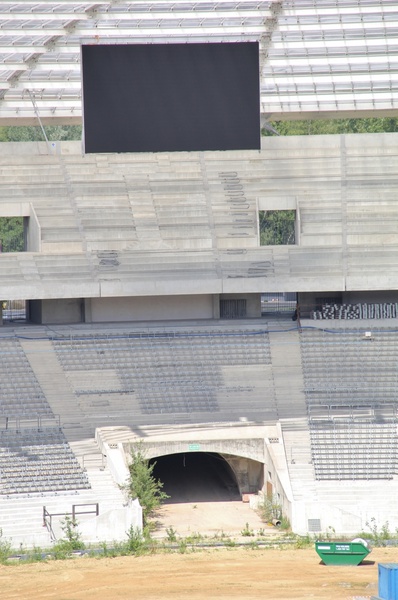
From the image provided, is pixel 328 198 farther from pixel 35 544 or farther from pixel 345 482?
pixel 35 544

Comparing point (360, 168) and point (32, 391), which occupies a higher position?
point (360, 168)

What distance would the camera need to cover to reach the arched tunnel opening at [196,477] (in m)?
34.7

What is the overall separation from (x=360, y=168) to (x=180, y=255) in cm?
670

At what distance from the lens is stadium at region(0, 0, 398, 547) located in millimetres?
35031

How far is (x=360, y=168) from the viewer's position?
4119cm

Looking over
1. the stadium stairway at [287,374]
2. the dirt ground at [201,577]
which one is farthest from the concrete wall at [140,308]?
the dirt ground at [201,577]

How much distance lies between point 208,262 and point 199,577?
49.8ft

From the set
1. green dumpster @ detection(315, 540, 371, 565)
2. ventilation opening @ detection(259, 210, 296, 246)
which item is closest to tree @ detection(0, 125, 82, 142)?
ventilation opening @ detection(259, 210, 296, 246)

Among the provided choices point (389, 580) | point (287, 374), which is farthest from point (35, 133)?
point (389, 580)

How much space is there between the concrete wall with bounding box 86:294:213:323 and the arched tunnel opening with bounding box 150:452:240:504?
518 centimetres

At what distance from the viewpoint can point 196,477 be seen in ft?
120

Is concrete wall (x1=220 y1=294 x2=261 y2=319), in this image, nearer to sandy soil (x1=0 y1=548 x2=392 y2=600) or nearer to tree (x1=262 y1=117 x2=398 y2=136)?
sandy soil (x1=0 y1=548 x2=392 y2=600)

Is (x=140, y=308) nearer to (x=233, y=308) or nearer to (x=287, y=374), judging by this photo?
(x=233, y=308)

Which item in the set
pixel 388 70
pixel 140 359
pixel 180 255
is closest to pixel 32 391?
pixel 140 359
